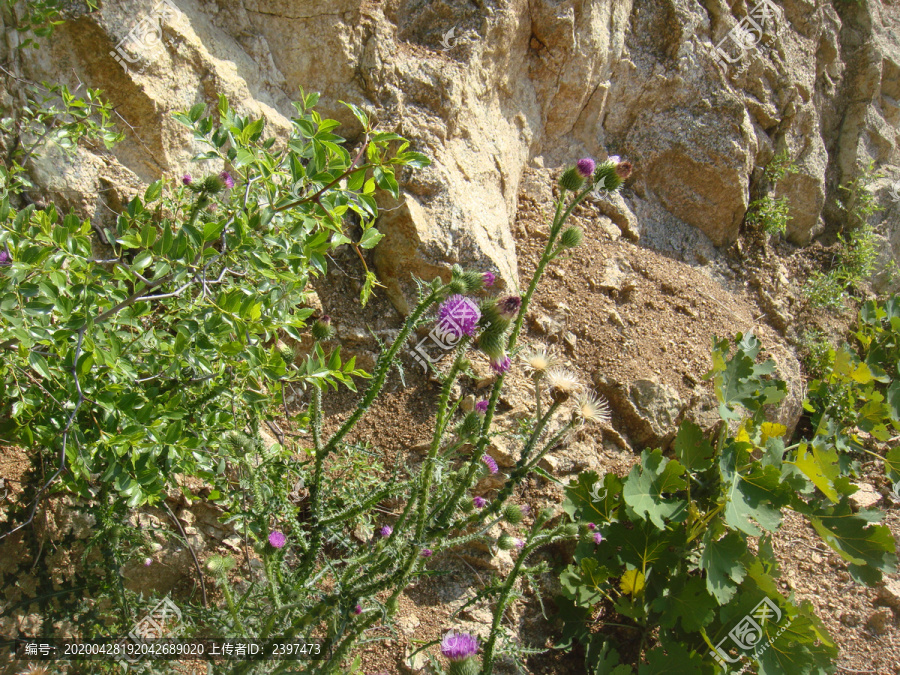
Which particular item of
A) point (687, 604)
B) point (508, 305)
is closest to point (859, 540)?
point (687, 604)

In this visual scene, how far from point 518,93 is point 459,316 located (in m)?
2.90

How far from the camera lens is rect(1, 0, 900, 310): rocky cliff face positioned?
9.39 ft

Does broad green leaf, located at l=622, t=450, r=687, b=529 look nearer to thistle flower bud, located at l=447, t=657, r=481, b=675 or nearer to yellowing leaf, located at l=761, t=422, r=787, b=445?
yellowing leaf, located at l=761, t=422, r=787, b=445

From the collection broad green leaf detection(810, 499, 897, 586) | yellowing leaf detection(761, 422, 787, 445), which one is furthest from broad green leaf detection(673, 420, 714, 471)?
broad green leaf detection(810, 499, 897, 586)

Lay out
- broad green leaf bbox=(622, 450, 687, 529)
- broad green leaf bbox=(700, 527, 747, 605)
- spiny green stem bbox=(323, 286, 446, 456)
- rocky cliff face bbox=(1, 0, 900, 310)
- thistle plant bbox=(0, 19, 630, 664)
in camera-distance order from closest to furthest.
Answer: thistle plant bbox=(0, 19, 630, 664) < spiny green stem bbox=(323, 286, 446, 456) < broad green leaf bbox=(700, 527, 747, 605) < broad green leaf bbox=(622, 450, 687, 529) < rocky cliff face bbox=(1, 0, 900, 310)

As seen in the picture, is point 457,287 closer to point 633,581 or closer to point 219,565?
point 219,565

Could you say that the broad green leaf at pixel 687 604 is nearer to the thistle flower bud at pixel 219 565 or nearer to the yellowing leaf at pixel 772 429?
the yellowing leaf at pixel 772 429

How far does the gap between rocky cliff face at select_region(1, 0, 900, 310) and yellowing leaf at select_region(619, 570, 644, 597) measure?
6.05 feet

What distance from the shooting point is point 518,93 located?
4266mm

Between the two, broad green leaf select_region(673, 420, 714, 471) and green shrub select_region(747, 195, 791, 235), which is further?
green shrub select_region(747, 195, 791, 235)

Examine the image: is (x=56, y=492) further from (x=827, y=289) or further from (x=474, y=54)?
(x=827, y=289)

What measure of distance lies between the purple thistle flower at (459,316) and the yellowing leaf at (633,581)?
4.75 feet

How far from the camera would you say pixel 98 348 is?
1.50m

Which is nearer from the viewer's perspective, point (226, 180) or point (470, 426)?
point (470, 426)
